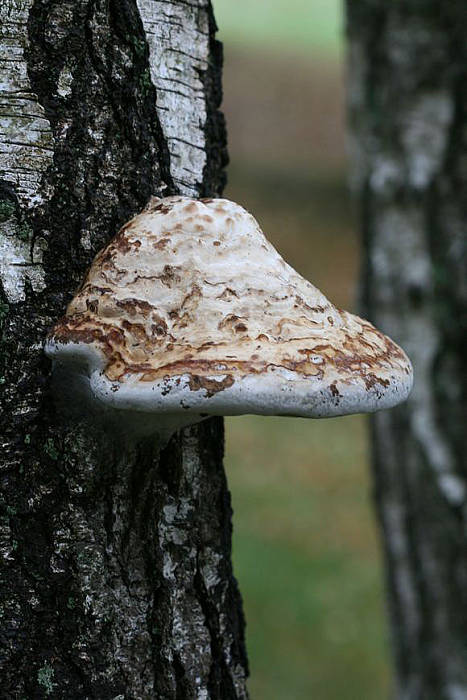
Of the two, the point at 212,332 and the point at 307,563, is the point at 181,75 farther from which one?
the point at 307,563

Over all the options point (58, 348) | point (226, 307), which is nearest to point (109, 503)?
point (58, 348)

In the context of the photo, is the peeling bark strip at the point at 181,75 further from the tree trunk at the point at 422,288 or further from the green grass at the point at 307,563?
the green grass at the point at 307,563

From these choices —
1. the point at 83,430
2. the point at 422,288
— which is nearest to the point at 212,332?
the point at 83,430

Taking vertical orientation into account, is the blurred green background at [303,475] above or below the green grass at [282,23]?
below

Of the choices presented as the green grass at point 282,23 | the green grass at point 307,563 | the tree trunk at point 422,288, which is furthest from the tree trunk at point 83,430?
the green grass at point 282,23

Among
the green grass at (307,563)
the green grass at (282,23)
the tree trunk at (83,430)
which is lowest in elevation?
the green grass at (307,563)

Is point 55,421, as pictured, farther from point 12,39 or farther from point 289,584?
point 289,584
